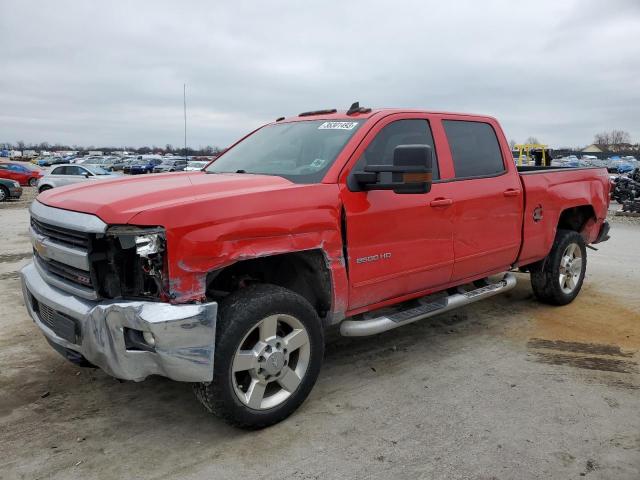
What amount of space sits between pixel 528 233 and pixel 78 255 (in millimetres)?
3928

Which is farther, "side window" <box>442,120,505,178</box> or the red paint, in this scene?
"side window" <box>442,120,505,178</box>

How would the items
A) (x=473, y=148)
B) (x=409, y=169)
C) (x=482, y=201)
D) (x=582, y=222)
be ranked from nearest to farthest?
(x=409, y=169), (x=482, y=201), (x=473, y=148), (x=582, y=222)

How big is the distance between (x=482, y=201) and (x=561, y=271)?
188 centimetres

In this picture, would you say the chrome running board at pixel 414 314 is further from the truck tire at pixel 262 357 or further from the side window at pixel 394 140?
the side window at pixel 394 140

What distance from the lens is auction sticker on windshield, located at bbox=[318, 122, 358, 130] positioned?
3996 millimetres

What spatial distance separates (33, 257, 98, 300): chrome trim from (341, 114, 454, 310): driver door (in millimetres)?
1572

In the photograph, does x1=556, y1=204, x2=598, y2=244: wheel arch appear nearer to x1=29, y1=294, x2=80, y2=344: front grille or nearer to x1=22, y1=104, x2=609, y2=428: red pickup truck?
x1=22, y1=104, x2=609, y2=428: red pickup truck

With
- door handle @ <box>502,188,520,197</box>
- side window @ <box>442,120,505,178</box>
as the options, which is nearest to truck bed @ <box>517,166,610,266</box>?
door handle @ <box>502,188,520,197</box>

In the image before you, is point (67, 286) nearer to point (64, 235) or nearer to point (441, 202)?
point (64, 235)

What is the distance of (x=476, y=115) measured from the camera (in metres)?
4.96

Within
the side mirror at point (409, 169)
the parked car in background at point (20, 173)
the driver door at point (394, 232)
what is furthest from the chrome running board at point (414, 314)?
the parked car in background at point (20, 173)

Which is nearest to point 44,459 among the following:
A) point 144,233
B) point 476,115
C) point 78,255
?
point 78,255

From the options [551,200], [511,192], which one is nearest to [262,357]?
[511,192]

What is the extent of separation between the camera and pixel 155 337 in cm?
273
